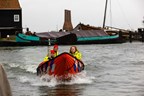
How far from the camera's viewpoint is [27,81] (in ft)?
57.7

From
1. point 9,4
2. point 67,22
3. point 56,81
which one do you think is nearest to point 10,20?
point 9,4

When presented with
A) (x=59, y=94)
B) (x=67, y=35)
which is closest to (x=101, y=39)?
(x=67, y=35)

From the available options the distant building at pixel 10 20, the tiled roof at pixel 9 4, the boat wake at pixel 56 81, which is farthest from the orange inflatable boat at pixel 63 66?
the tiled roof at pixel 9 4

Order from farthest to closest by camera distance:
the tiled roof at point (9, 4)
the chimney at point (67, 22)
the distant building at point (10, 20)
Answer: the chimney at point (67, 22)
the tiled roof at point (9, 4)
the distant building at point (10, 20)

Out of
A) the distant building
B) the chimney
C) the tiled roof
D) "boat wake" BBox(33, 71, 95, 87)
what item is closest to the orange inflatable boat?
"boat wake" BBox(33, 71, 95, 87)

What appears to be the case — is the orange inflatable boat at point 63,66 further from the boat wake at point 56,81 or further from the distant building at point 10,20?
the distant building at point 10,20

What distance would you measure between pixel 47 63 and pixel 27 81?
227 cm

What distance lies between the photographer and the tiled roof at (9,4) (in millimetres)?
64250

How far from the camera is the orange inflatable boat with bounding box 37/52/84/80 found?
15148mm

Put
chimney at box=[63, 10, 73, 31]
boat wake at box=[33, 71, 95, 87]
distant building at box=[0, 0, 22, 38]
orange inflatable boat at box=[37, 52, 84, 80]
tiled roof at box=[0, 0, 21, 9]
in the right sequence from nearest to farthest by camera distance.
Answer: orange inflatable boat at box=[37, 52, 84, 80] < boat wake at box=[33, 71, 95, 87] < distant building at box=[0, 0, 22, 38] < tiled roof at box=[0, 0, 21, 9] < chimney at box=[63, 10, 73, 31]

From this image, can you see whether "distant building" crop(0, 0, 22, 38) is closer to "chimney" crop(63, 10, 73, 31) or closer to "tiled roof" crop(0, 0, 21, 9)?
"tiled roof" crop(0, 0, 21, 9)

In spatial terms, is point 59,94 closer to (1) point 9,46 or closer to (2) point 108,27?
(1) point 9,46

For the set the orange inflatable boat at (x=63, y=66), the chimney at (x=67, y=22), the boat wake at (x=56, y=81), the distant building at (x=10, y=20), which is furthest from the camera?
the chimney at (x=67, y=22)

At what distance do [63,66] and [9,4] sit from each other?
51012mm
